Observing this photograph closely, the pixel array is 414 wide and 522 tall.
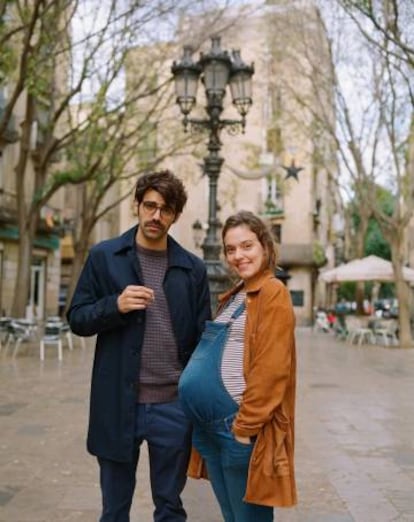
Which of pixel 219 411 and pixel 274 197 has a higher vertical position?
pixel 274 197

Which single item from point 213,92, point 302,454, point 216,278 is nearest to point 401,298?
point 216,278

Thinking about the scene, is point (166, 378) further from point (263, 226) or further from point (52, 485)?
point (52, 485)

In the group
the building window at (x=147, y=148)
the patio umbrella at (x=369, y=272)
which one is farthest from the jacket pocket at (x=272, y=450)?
the building window at (x=147, y=148)

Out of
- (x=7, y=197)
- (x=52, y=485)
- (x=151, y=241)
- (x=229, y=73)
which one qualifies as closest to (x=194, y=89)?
(x=229, y=73)

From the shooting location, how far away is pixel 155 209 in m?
2.89

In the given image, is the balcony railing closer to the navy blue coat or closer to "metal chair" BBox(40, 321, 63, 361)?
"metal chair" BBox(40, 321, 63, 361)

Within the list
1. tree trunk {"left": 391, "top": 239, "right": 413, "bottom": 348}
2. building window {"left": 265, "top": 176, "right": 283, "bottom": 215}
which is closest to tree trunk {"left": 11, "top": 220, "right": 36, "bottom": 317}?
tree trunk {"left": 391, "top": 239, "right": 413, "bottom": 348}

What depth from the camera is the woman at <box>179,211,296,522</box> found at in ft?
8.16

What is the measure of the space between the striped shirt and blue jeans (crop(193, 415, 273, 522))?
103 mm

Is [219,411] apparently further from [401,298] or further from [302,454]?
[401,298]

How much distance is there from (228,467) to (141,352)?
581mm

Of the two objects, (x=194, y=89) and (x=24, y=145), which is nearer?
(x=194, y=89)

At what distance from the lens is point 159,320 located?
9.59ft

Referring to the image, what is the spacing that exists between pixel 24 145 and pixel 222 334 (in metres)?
15.2
